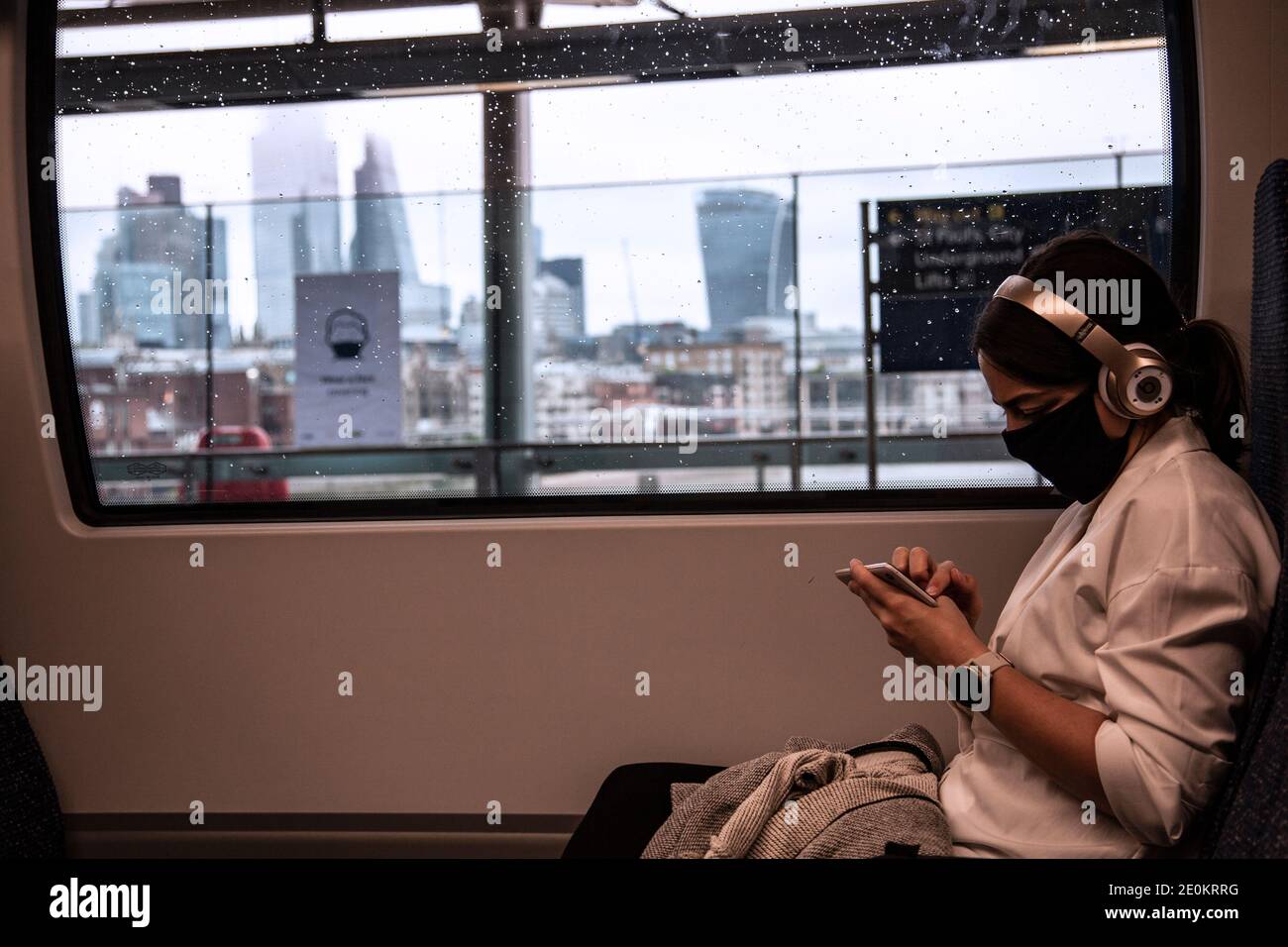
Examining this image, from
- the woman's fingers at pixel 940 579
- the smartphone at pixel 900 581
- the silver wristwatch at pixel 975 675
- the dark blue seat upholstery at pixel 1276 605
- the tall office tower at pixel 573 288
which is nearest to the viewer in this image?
the dark blue seat upholstery at pixel 1276 605

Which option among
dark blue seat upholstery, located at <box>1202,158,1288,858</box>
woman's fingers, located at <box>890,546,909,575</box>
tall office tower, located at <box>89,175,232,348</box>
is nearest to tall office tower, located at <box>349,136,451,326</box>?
tall office tower, located at <box>89,175,232,348</box>

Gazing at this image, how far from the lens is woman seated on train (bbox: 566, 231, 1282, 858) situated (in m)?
1.07

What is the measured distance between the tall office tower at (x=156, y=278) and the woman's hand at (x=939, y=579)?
1.55 metres

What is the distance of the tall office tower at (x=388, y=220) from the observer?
→ 214 centimetres

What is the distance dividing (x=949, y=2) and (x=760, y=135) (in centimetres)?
46

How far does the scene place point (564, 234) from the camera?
6.92ft

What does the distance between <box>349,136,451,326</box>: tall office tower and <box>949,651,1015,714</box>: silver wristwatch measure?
137cm

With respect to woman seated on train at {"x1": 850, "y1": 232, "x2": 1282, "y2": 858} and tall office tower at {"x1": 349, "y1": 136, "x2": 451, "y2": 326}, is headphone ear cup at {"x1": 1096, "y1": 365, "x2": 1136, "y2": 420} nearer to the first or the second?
woman seated on train at {"x1": 850, "y1": 232, "x2": 1282, "y2": 858}

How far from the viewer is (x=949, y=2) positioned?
2018 mm

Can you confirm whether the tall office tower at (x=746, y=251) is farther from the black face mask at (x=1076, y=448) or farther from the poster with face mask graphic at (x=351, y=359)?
the black face mask at (x=1076, y=448)

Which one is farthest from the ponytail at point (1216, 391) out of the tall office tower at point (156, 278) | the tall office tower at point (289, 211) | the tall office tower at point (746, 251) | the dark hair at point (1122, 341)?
the tall office tower at point (156, 278)
